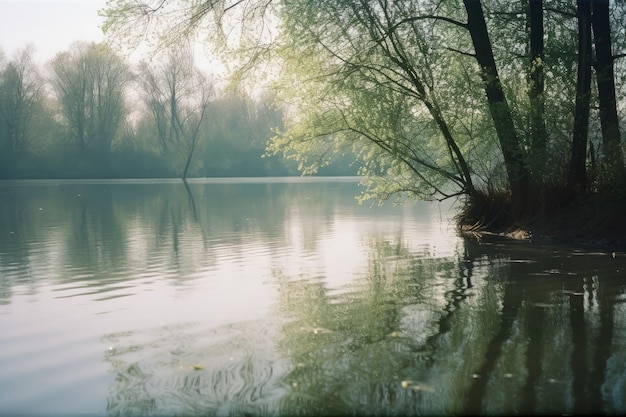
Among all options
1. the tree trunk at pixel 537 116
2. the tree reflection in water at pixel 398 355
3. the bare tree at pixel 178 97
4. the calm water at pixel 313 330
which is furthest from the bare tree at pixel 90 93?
the tree reflection in water at pixel 398 355

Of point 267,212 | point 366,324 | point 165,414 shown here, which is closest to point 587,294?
point 366,324

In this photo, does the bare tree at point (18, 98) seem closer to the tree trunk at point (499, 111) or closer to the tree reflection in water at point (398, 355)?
the tree trunk at point (499, 111)

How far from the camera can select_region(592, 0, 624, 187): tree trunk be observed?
48.2 feet

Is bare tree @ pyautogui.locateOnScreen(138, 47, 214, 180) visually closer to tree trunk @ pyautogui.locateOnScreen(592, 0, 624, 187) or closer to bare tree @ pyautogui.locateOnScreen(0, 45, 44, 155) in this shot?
bare tree @ pyautogui.locateOnScreen(0, 45, 44, 155)

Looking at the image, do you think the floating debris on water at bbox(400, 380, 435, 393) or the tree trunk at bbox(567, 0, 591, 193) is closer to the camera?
the floating debris on water at bbox(400, 380, 435, 393)

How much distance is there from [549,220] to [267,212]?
14.0 m

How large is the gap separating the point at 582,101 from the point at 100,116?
220 feet

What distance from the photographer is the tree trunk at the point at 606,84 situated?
14695 mm

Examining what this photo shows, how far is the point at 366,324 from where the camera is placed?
7.43 metres

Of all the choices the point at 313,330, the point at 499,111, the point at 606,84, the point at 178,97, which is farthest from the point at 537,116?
the point at 178,97

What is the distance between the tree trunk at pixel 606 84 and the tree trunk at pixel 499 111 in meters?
2.12

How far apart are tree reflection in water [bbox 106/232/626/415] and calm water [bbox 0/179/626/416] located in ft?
0.08

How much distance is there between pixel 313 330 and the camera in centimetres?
719

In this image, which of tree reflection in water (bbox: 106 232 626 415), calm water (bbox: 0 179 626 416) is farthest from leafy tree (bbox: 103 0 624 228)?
tree reflection in water (bbox: 106 232 626 415)
